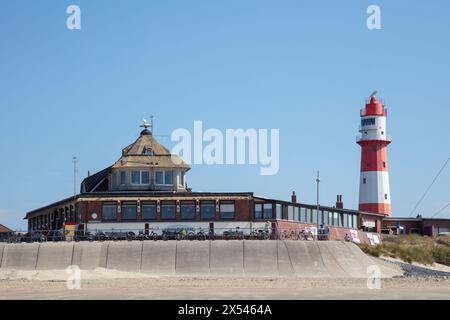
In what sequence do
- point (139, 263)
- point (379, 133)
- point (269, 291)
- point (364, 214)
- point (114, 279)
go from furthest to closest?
point (379, 133)
point (364, 214)
point (139, 263)
point (114, 279)
point (269, 291)

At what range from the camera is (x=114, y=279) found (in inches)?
2185

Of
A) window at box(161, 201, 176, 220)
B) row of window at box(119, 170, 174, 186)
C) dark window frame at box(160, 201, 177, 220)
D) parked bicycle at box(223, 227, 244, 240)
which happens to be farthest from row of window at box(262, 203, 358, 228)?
row of window at box(119, 170, 174, 186)

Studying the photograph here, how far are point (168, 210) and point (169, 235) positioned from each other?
545 cm

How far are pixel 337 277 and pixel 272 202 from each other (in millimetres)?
12299

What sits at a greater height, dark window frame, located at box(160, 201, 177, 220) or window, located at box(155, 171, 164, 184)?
window, located at box(155, 171, 164, 184)

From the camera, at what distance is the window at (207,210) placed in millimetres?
69625

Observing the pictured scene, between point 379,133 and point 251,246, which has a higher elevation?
point 379,133

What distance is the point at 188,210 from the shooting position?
229ft

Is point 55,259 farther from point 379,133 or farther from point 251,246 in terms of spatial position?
point 379,133

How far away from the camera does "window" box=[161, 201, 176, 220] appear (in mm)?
69812

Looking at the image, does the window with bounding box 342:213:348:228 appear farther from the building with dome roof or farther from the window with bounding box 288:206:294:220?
the window with bounding box 288:206:294:220

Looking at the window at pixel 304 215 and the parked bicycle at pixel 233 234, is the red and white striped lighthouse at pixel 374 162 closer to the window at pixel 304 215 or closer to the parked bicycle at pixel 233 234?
the window at pixel 304 215

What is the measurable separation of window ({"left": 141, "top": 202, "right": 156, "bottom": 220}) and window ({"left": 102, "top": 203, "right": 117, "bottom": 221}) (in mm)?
2045

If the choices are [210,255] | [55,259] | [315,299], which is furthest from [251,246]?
[315,299]
